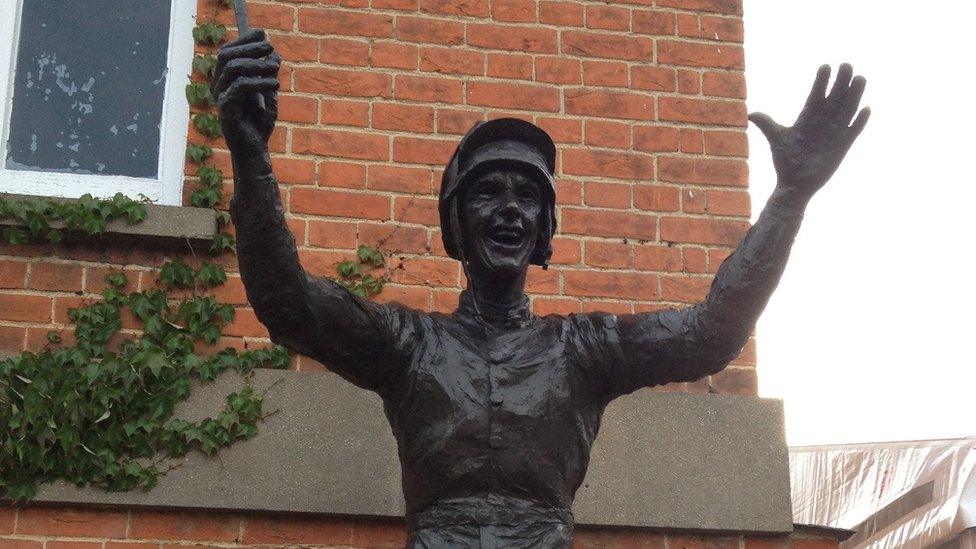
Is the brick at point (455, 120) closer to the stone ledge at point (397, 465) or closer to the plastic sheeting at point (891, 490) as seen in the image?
the stone ledge at point (397, 465)

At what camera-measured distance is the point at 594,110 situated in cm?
503

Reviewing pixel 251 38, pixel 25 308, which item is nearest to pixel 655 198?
pixel 25 308

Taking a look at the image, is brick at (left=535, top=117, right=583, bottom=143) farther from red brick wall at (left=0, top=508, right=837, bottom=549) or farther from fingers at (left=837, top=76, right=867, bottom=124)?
fingers at (left=837, top=76, right=867, bottom=124)

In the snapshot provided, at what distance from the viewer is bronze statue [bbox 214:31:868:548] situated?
3.08 meters

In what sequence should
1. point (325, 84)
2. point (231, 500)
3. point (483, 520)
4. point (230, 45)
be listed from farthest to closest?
point (325, 84)
point (231, 500)
point (483, 520)
point (230, 45)

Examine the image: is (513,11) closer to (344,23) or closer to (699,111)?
(344,23)

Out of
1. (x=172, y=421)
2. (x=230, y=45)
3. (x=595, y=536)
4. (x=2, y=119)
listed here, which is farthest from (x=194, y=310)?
(x=230, y=45)

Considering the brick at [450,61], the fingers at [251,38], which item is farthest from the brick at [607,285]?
the fingers at [251,38]

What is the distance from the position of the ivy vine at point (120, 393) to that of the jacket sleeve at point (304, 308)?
1.24 metres

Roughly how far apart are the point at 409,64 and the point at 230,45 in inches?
83.4

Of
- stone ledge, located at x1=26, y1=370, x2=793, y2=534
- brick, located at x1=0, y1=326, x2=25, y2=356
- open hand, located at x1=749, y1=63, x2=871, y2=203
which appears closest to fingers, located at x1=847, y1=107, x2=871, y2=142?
open hand, located at x1=749, y1=63, x2=871, y2=203

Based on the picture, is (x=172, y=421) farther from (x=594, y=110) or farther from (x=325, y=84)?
(x=594, y=110)

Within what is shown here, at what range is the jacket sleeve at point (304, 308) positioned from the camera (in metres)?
3.02

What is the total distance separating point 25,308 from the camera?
4.50 meters
